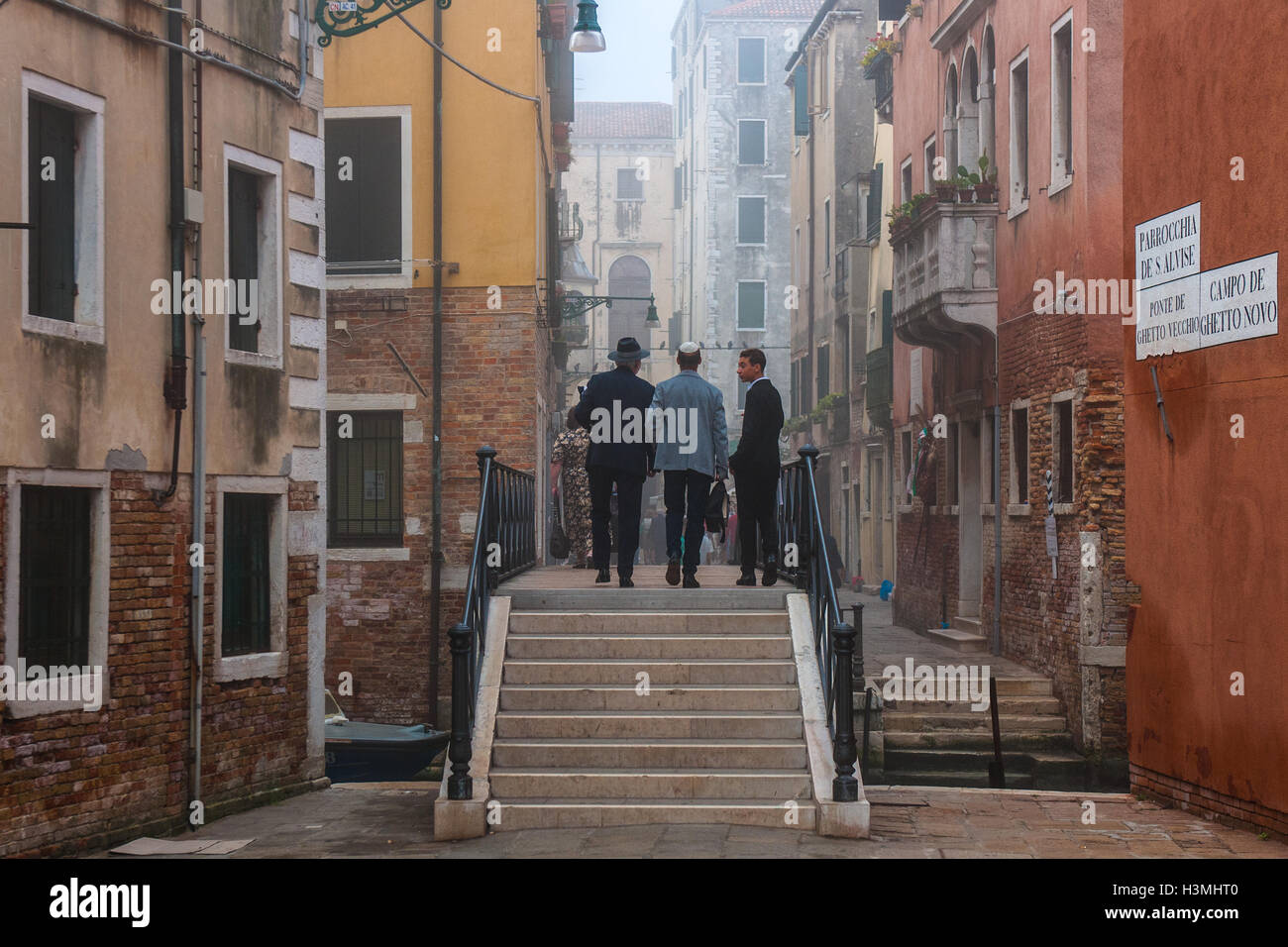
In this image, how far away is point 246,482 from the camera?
11.9 metres

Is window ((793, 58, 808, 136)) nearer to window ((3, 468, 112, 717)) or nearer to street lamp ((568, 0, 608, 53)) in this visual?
street lamp ((568, 0, 608, 53))

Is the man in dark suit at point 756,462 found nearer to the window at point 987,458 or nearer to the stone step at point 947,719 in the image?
the stone step at point 947,719

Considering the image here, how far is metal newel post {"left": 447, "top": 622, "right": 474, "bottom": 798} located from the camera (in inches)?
371

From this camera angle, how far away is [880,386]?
29406mm

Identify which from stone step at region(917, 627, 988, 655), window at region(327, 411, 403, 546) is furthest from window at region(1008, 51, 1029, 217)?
window at region(327, 411, 403, 546)

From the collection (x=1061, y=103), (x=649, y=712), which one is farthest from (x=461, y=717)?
(x=1061, y=103)

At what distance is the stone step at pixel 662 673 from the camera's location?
10.7 m

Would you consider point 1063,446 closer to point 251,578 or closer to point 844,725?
point 844,725

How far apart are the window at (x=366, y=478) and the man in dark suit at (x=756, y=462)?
24.1 feet

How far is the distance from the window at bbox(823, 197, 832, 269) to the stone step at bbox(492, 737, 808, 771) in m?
27.7

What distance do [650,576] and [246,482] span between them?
11.7 ft

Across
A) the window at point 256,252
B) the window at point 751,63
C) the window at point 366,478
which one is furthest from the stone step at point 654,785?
the window at point 751,63
